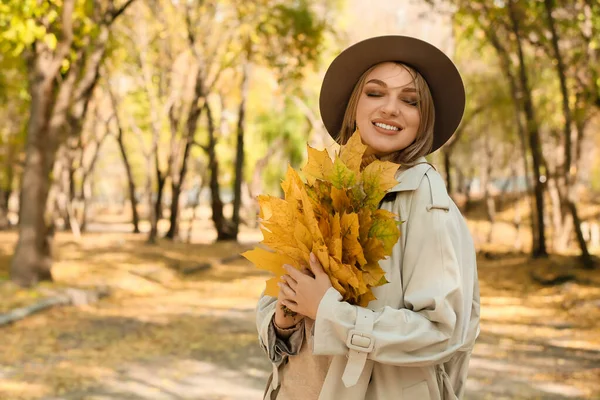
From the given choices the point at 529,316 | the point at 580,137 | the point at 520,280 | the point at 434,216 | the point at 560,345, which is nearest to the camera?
the point at 434,216

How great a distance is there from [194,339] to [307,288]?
7505 mm

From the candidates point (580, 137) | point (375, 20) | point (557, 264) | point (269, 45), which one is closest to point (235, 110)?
point (375, 20)

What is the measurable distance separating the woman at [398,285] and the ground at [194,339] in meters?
4.51

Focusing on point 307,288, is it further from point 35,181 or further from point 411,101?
point 35,181

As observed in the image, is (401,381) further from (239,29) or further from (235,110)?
(235,110)

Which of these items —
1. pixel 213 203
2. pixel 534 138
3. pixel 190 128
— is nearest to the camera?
pixel 534 138

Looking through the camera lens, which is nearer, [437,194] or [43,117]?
[437,194]

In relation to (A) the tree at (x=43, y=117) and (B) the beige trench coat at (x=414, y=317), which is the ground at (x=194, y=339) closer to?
(A) the tree at (x=43, y=117)

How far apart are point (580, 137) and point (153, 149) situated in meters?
13.6

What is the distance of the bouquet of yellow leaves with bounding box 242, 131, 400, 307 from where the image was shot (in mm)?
1960

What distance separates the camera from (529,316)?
11.6 metres

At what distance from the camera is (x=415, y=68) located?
2.29 meters

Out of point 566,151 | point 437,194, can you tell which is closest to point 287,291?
point 437,194

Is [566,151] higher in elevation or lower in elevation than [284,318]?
higher
